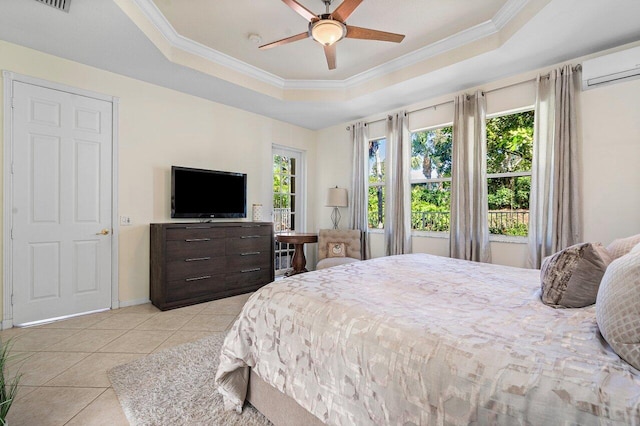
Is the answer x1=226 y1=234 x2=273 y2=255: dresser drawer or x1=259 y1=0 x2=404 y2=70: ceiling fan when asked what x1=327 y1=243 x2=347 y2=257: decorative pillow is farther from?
x1=259 y1=0 x2=404 y2=70: ceiling fan

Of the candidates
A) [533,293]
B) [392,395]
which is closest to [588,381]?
[392,395]

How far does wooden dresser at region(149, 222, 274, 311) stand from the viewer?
3.33 m

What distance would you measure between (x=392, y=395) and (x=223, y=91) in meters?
3.92

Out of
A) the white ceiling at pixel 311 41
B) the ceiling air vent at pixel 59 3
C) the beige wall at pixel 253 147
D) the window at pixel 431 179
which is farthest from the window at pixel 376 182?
the ceiling air vent at pixel 59 3

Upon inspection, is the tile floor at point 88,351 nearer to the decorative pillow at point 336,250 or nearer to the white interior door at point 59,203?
the white interior door at point 59,203

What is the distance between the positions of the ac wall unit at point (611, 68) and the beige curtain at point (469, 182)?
3.10 ft

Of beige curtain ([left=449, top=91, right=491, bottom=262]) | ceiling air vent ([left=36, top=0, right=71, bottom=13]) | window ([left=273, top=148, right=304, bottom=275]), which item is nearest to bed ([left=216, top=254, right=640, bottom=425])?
beige curtain ([left=449, top=91, right=491, bottom=262])

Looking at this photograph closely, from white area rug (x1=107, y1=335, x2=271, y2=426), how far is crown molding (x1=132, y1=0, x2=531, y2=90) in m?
2.90

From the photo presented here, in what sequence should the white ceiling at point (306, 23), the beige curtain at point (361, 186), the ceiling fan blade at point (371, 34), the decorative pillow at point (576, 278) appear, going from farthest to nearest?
the beige curtain at point (361, 186)
the white ceiling at point (306, 23)
the ceiling fan blade at point (371, 34)
the decorative pillow at point (576, 278)

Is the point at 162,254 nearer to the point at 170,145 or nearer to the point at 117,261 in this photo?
the point at 117,261

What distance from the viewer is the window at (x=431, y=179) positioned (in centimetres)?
396

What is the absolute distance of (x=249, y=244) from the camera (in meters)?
4.07

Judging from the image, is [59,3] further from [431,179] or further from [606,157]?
[606,157]

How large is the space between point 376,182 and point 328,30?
106 inches
